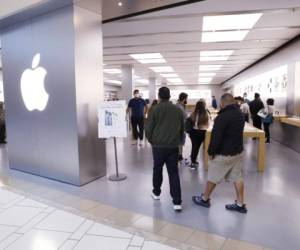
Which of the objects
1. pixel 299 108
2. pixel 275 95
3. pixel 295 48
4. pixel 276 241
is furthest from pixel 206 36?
pixel 276 241

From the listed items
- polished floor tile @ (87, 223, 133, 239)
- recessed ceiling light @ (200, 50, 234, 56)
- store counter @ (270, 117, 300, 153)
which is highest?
recessed ceiling light @ (200, 50, 234, 56)

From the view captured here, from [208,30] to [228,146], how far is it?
4.34 meters

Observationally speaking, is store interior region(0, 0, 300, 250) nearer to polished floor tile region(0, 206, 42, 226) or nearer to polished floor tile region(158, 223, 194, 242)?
polished floor tile region(158, 223, 194, 242)

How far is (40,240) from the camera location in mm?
2635

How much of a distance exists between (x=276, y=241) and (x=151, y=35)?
5639mm

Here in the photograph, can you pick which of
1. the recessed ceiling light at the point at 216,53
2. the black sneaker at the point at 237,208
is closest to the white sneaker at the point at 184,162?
the black sneaker at the point at 237,208

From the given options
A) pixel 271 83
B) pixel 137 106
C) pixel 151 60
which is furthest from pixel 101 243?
pixel 271 83

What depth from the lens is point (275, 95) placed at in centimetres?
906

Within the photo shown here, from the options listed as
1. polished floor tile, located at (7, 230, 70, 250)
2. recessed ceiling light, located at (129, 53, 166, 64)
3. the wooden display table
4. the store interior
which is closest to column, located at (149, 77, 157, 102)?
recessed ceiling light, located at (129, 53, 166, 64)

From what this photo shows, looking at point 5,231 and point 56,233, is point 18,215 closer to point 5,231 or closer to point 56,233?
point 5,231

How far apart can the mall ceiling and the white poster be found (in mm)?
2284

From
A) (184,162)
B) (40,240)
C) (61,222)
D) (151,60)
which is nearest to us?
(40,240)

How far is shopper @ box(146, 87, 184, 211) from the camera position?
10.1 ft

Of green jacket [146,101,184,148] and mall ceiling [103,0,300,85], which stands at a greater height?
mall ceiling [103,0,300,85]
